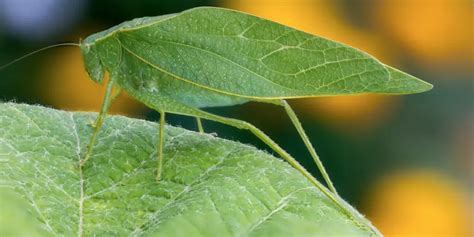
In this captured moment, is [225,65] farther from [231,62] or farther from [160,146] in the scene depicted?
[160,146]

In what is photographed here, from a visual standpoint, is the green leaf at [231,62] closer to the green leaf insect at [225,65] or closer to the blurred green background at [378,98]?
the green leaf insect at [225,65]

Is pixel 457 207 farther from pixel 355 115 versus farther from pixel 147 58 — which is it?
pixel 147 58

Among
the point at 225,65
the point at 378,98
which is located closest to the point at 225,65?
the point at 225,65

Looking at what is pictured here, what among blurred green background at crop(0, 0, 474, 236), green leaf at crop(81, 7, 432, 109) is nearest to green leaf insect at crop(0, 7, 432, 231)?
green leaf at crop(81, 7, 432, 109)

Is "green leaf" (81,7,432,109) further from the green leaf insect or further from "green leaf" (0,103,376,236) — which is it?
"green leaf" (0,103,376,236)

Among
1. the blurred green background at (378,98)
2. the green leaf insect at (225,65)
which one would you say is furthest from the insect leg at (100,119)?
the blurred green background at (378,98)

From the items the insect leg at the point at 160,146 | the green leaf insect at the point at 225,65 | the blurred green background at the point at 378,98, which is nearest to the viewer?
the insect leg at the point at 160,146
